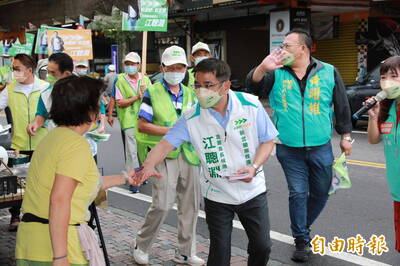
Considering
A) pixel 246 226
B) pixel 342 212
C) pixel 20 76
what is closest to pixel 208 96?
pixel 246 226

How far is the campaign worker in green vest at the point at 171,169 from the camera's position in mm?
4594

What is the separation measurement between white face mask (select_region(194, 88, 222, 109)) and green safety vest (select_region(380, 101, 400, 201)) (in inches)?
53.0

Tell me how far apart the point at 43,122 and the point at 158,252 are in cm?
172

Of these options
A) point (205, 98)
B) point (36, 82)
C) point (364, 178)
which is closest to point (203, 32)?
point (364, 178)

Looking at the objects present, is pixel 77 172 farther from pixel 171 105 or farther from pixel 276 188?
pixel 276 188

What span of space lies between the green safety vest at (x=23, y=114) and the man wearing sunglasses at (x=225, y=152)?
2.40 m

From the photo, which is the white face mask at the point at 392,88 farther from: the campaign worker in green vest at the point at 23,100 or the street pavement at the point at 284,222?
the campaign worker in green vest at the point at 23,100

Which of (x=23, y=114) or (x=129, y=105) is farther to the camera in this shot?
(x=129, y=105)

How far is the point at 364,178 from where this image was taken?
8180 mm

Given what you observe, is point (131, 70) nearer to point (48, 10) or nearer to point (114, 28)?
point (48, 10)

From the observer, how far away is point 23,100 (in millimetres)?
5586

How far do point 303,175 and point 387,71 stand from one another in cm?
135

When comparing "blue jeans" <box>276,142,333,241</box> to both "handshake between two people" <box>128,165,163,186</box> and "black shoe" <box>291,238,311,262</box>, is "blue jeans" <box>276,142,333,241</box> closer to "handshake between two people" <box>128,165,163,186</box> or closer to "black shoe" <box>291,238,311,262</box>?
"black shoe" <box>291,238,311,262</box>

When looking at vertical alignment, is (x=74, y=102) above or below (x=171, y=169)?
above
